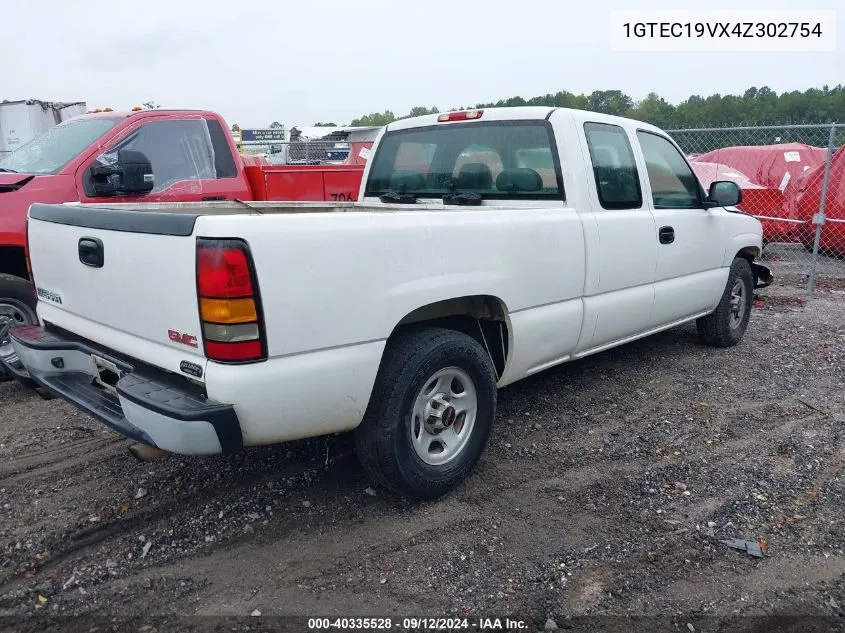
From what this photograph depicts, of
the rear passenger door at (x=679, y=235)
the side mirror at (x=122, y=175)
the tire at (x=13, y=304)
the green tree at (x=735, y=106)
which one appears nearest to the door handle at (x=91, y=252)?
the tire at (x=13, y=304)

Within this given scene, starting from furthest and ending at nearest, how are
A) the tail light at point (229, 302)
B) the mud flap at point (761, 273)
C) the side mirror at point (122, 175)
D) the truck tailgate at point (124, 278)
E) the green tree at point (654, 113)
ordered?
the green tree at point (654, 113), the mud flap at point (761, 273), the side mirror at point (122, 175), the truck tailgate at point (124, 278), the tail light at point (229, 302)

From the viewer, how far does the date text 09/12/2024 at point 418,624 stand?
2.44 meters

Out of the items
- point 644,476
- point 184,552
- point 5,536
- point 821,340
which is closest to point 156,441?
point 184,552

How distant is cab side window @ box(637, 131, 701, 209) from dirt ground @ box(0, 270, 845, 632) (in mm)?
1471

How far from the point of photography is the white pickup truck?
247cm

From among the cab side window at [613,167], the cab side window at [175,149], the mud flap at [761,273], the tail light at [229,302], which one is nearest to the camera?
the tail light at [229,302]

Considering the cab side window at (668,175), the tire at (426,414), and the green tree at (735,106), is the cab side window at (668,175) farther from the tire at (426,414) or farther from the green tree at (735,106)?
the green tree at (735,106)

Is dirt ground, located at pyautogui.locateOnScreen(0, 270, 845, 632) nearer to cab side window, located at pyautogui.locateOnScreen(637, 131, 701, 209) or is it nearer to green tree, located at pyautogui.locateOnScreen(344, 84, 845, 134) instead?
cab side window, located at pyautogui.locateOnScreen(637, 131, 701, 209)

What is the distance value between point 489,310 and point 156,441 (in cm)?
177

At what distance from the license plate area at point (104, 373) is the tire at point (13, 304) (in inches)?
75.4

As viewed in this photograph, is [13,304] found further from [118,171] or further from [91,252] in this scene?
[91,252]

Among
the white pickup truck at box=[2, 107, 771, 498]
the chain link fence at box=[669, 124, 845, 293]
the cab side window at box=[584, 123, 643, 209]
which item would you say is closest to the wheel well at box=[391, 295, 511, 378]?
the white pickup truck at box=[2, 107, 771, 498]

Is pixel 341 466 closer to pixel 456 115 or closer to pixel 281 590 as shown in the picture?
pixel 281 590

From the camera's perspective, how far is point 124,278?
2752mm
